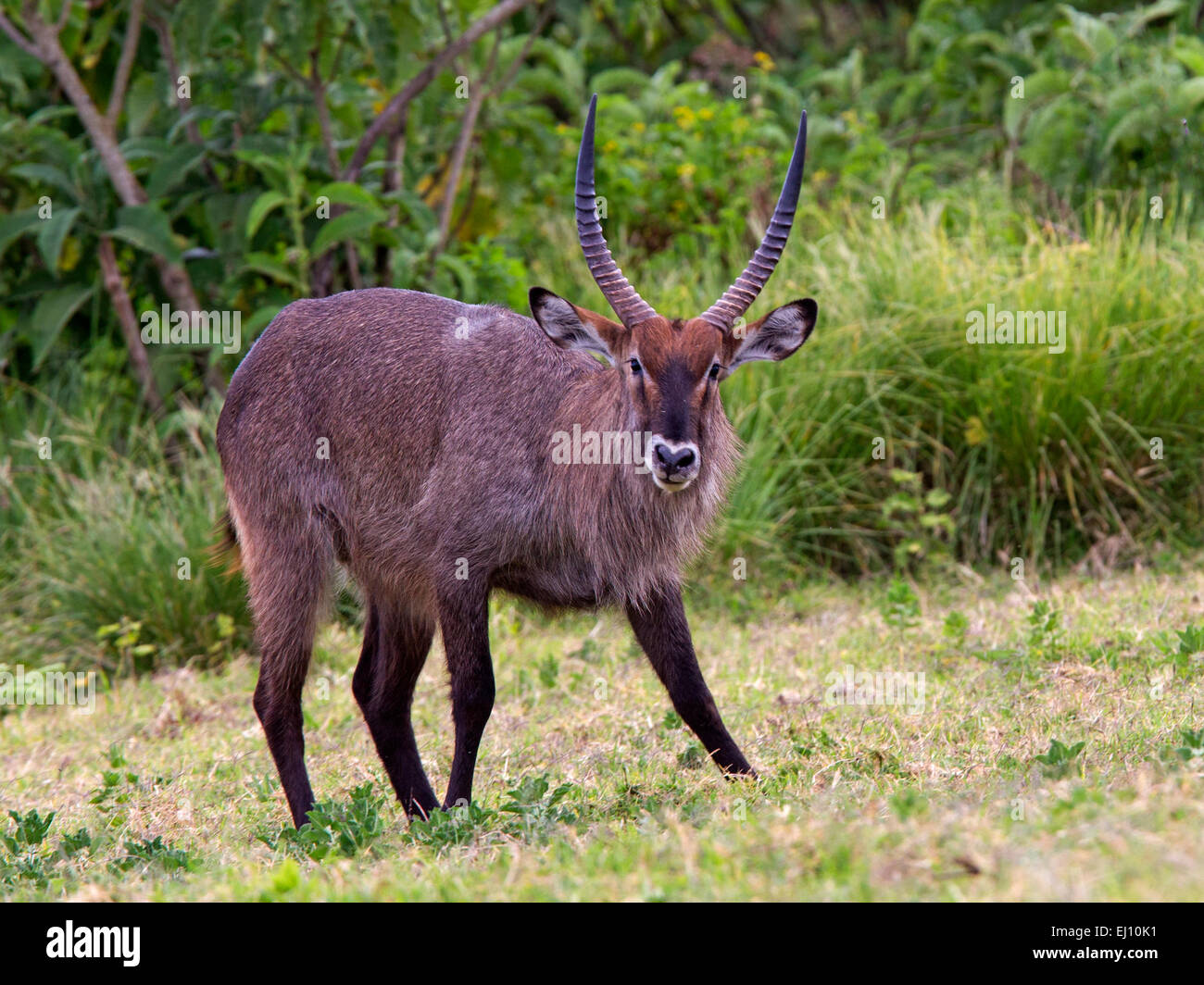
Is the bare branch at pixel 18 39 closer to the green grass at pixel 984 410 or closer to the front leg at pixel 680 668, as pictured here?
the green grass at pixel 984 410

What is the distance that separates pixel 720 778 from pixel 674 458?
0.95 m

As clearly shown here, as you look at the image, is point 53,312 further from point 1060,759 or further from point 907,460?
point 1060,759

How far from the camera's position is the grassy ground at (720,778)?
265 centimetres

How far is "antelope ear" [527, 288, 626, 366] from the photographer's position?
4.10 m

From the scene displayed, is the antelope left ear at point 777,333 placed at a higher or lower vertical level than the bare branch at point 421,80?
lower

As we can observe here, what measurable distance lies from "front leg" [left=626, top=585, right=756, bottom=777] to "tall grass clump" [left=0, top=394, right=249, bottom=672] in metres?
2.66

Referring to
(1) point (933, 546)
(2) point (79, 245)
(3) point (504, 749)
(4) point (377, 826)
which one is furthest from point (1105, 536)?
(2) point (79, 245)

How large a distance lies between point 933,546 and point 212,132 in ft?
13.0

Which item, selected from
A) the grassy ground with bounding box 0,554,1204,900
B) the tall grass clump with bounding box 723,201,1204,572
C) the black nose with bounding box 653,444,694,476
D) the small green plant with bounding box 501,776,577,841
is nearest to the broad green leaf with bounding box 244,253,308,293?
the grassy ground with bounding box 0,554,1204,900

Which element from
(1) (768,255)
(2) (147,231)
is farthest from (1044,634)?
(2) (147,231)

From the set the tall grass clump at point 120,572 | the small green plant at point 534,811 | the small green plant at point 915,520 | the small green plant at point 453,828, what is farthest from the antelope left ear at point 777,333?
the tall grass clump at point 120,572

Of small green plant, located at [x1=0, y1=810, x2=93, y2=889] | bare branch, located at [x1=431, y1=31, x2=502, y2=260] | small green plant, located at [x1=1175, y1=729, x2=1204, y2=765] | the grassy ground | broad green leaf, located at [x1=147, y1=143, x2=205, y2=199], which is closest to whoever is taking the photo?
the grassy ground

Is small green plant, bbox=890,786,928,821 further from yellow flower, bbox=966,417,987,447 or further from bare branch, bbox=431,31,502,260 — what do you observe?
Answer: bare branch, bbox=431,31,502,260

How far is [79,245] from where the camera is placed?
23.9 feet
